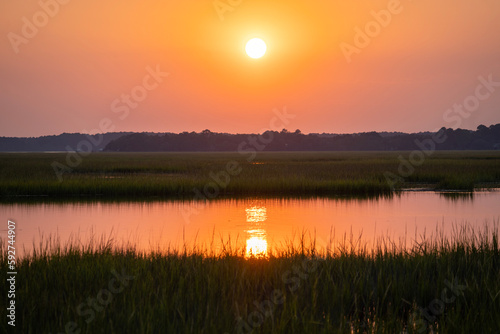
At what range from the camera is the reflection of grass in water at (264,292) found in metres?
5.59

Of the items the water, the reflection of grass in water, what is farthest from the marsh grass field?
the water

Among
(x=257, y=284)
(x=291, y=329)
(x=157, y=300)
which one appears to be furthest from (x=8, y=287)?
(x=291, y=329)

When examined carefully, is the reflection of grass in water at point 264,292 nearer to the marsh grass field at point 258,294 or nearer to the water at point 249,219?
the marsh grass field at point 258,294

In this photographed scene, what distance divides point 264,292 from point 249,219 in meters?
9.15

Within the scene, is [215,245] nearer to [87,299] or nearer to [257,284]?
[257,284]

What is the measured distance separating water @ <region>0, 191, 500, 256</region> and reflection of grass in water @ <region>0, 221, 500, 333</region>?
120 inches

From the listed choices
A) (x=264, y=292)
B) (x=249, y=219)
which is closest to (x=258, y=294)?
(x=264, y=292)

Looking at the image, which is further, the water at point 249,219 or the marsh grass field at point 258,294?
the water at point 249,219

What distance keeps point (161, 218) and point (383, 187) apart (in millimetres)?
12941

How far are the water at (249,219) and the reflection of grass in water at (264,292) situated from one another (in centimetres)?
305

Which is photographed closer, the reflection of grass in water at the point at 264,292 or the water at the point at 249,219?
the reflection of grass in water at the point at 264,292

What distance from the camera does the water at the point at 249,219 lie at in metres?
12.7

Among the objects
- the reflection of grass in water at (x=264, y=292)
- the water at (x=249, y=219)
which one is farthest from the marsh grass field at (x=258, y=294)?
the water at (x=249, y=219)

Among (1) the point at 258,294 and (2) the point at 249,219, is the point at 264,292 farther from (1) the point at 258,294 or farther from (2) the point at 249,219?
(2) the point at 249,219
